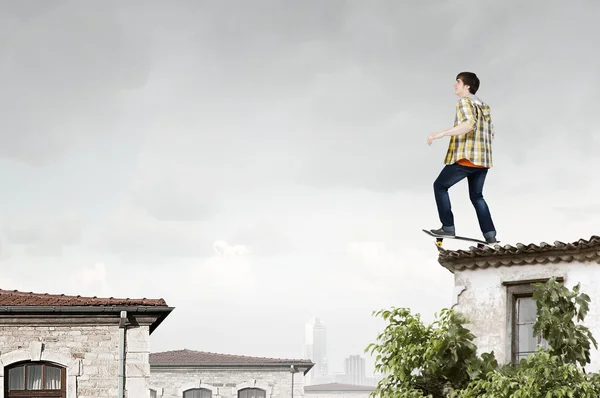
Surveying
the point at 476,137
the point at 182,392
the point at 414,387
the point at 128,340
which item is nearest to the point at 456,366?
the point at 414,387

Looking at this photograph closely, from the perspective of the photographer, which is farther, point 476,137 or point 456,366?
point 456,366

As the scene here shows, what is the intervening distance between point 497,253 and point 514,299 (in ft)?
3.00

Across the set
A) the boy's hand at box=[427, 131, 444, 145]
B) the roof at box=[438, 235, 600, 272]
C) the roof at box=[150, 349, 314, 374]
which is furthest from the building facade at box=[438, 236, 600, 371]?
the roof at box=[150, 349, 314, 374]

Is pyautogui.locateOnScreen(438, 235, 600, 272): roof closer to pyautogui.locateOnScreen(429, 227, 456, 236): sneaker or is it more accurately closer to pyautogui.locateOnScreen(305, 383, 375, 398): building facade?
pyautogui.locateOnScreen(429, 227, 456, 236): sneaker

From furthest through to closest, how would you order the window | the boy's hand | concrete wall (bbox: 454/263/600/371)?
the window
concrete wall (bbox: 454/263/600/371)
the boy's hand

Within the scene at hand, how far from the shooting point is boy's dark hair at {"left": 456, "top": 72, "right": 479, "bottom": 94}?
1561cm

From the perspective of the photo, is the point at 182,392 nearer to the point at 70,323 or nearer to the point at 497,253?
the point at 70,323

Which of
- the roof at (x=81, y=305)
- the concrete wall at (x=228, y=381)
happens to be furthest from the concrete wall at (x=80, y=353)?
the concrete wall at (x=228, y=381)

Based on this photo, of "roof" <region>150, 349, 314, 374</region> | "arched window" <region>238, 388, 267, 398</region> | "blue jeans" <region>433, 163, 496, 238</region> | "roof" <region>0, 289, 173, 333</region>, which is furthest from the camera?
"arched window" <region>238, 388, 267, 398</region>

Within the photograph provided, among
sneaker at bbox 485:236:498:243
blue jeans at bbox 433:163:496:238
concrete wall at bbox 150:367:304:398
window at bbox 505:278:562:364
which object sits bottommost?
concrete wall at bbox 150:367:304:398

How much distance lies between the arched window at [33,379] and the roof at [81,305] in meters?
1.10

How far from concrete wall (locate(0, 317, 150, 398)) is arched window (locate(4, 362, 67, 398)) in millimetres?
189

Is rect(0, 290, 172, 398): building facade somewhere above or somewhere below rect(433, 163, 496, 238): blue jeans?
below

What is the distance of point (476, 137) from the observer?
15.2 metres
